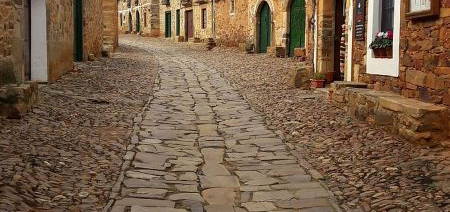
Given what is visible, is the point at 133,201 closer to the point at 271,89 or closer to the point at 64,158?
the point at 64,158

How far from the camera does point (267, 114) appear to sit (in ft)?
25.8

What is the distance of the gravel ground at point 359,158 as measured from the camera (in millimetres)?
4105

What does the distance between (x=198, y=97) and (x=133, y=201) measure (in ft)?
18.0

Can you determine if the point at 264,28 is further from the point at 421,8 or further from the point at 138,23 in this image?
the point at 138,23

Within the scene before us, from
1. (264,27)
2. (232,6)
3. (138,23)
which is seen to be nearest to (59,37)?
(264,27)

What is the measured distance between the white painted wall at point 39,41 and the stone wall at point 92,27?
4.84 meters

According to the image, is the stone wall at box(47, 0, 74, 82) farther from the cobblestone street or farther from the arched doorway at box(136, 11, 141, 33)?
the arched doorway at box(136, 11, 141, 33)

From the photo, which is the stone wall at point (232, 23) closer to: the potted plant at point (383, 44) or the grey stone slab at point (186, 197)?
the potted plant at point (383, 44)

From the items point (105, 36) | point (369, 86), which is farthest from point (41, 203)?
point (105, 36)

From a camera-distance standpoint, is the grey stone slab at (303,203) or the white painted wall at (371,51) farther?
the white painted wall at (371,51)

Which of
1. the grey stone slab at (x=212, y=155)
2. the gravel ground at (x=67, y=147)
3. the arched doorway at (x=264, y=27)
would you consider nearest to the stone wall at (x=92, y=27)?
the gravel ground at (x=67, y=147)

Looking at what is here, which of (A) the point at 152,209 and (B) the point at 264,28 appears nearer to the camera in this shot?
(A) the point at 152,209

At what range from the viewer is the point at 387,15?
7.40 metres

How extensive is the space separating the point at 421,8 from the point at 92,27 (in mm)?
11401
